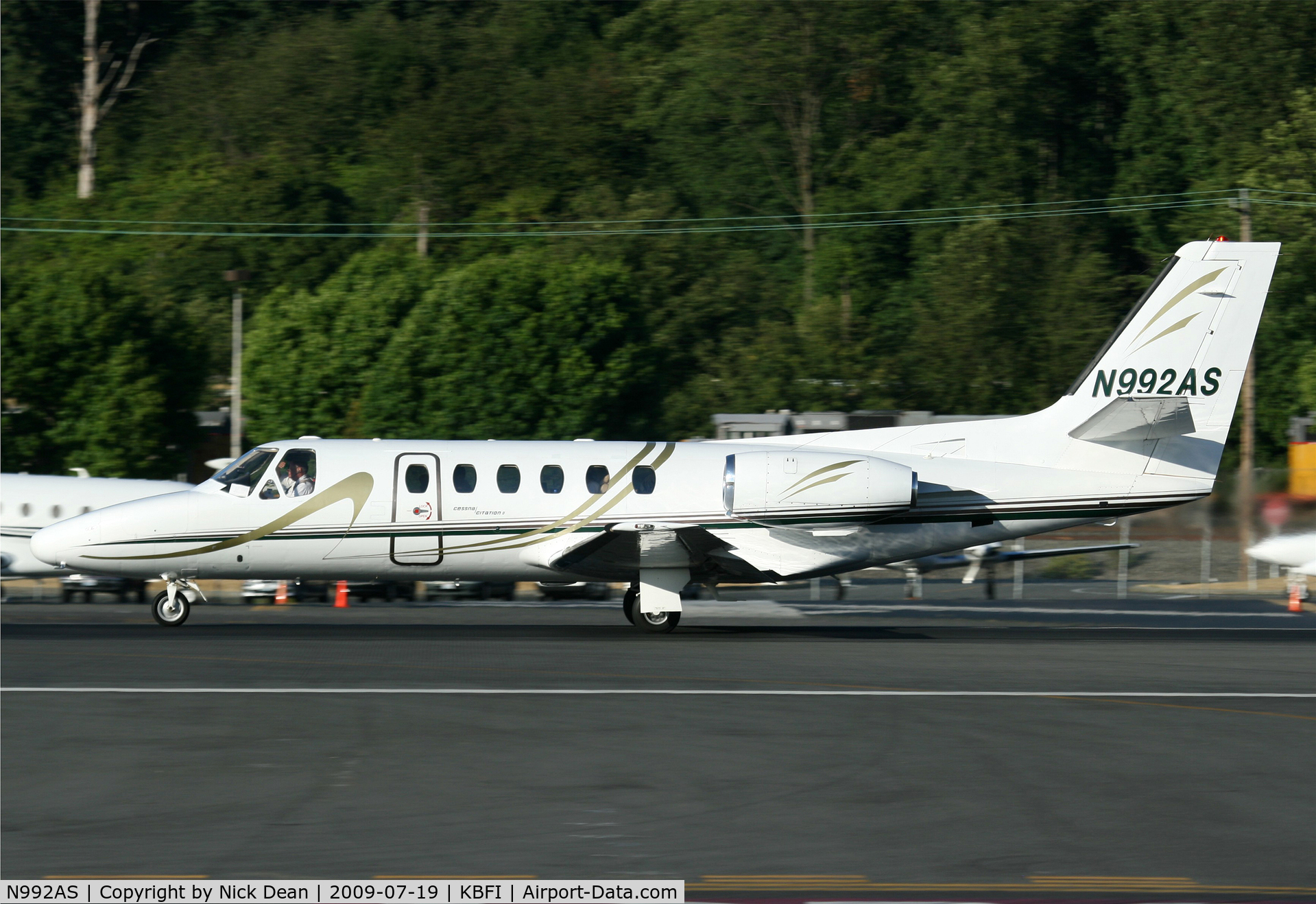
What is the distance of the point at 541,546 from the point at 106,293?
3076 cm

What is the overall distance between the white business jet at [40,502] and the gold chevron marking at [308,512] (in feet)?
30.2

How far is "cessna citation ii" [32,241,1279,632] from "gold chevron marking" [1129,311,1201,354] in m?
0.04

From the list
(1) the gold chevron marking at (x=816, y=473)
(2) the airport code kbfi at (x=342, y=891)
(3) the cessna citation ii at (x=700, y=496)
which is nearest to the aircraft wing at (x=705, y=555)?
(3) the cessna citation ii at (x=700, y=496)

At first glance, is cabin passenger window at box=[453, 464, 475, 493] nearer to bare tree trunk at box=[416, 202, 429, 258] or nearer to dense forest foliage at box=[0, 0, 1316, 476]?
dense forest foliage at box=[0, 0, 1316, 476]

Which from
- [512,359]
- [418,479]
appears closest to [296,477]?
[418,479]

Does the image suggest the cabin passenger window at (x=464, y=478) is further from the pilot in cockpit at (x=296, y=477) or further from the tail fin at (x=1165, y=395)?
the tail fin at (x=1165, y=395)

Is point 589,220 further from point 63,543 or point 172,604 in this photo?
point 63,543

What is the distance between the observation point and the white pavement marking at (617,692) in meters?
13.8

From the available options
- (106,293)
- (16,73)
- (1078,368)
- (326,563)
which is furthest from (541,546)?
(16,73)

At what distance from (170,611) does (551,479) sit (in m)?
5.23

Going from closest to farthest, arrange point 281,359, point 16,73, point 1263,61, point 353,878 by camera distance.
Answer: point 353,878 < point 281,359 < point 1263,61 < point 16,73

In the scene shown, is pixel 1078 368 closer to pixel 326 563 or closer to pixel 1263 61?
pixel 1263 61

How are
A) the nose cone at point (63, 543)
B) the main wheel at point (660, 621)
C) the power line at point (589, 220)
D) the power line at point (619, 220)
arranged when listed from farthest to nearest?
the power line at point (589, 220), the power line at point (619, 220), the main wheel at point (660, 621), the nose cone at point (63, 543)

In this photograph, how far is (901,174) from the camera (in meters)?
60.0
